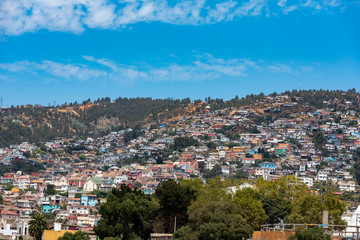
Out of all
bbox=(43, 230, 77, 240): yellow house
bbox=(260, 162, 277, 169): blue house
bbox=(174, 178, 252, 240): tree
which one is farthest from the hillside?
bbox=(174, 178, 252, 240): tree

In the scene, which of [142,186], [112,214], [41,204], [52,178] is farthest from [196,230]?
[52,178]

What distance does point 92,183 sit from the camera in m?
109

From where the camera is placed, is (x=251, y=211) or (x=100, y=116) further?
(x=100, y=116)

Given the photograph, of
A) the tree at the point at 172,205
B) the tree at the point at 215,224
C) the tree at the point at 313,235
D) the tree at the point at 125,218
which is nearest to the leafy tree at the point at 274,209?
the tree at the point at 172,205

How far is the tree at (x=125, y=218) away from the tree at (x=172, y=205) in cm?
82

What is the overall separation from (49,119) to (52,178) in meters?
72.1

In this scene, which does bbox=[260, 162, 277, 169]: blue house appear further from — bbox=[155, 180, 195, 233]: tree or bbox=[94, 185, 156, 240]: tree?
bbox=[94, 185, 156, 240]: tree

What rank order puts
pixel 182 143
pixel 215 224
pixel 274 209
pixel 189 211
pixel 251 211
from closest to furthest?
1. pixel 215 224
2. pixel 189 211
3. pixel 251 211
4. pixel 274 209
5. pixel 182 143

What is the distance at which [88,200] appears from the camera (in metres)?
92.9

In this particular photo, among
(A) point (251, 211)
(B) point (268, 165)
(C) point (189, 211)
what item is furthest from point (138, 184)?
(C) point (189, 211)

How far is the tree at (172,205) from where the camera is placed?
38.9m

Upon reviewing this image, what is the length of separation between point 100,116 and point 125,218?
6400 inches

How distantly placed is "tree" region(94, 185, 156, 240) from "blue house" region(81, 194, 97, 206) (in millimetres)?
53888

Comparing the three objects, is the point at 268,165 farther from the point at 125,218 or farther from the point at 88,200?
the point at 125,218
